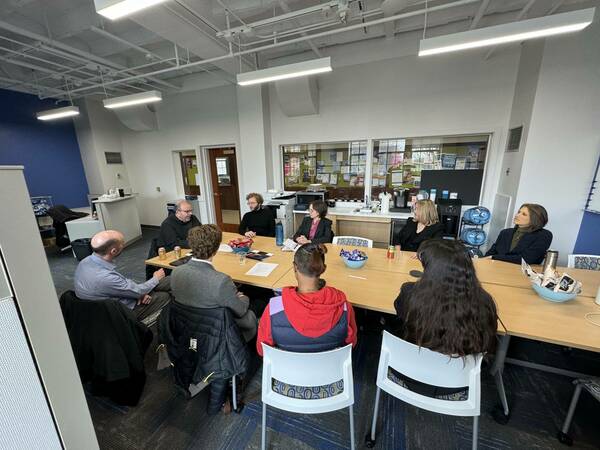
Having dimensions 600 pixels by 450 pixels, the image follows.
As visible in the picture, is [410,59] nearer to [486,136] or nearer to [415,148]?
[415,148]

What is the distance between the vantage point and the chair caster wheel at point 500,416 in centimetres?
155

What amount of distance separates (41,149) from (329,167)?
618cm

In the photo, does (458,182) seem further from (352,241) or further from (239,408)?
(239,408)

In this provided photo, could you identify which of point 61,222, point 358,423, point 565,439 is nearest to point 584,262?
point 565,439

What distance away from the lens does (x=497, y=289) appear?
175 centimetres

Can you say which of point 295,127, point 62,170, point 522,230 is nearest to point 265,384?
point 522,230

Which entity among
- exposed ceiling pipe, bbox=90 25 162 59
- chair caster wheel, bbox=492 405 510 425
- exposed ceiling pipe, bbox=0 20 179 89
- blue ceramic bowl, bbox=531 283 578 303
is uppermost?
exposed ceiling pipe, bbox=90 25 162 59

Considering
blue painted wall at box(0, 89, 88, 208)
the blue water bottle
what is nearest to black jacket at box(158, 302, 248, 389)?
the blue water bottle

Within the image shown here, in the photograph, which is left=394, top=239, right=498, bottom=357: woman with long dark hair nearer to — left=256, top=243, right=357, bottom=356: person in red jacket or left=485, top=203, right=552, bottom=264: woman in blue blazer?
left=256, top=243, right=357, bottom=356: person in red jacket

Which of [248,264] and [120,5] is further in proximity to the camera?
[248,264]

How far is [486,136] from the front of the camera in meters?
3.88

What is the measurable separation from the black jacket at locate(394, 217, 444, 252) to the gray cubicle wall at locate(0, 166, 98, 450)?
109 inches

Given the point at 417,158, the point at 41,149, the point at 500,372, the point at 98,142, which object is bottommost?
the point at 500,372

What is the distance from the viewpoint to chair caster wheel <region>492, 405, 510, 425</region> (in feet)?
5.09
